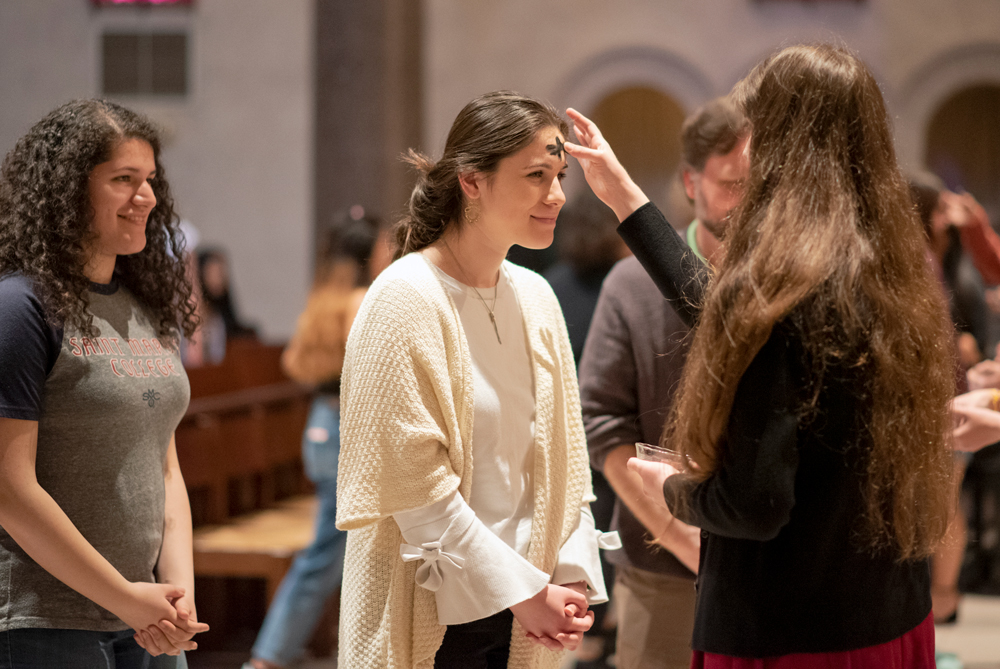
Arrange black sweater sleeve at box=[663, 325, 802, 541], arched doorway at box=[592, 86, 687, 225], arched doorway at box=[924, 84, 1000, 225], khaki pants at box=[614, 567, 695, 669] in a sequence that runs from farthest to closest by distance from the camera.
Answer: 1. arched doorway at box=[592, 86, 687, 225]
2. arched doorway at box=[924, 84, 1000, 225]
3. khaki pants at box=[614, 567, 695, 669]
4. black sweater sleeve at box=[663, 325, 802, 541]

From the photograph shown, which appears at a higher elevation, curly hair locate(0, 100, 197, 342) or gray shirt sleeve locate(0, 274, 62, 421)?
curly hair locate(0, 100, 197, 342)

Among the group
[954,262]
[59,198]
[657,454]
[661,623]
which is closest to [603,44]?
[954,262]

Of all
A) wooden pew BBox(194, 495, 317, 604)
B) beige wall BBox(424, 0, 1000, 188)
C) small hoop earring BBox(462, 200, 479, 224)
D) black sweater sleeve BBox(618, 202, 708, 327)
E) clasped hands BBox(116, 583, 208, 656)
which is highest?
beige wall BBox(424, 0, 1000, 188)

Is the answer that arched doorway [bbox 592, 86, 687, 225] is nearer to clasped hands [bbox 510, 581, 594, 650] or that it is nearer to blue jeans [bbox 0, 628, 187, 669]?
clasped hands [bbox 510, 581, 594, 650]

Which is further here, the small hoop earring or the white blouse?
the small hoop earring

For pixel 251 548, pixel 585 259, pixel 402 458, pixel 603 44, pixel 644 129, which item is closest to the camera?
pixel 402 458

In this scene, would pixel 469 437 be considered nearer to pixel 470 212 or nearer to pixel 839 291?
pixel 470 212

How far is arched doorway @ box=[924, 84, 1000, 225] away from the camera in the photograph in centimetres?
1039

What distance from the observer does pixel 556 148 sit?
5.85ft

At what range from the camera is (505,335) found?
6.01ft

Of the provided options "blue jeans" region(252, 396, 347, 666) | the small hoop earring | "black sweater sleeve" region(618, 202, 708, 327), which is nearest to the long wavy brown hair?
"black sweater sleeve" region(618, 202, 708, 327)

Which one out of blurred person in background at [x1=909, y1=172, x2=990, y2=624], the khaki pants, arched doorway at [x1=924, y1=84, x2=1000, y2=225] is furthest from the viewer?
arched doorway at [x1=924, y1=84, x2=1000, y2=225]

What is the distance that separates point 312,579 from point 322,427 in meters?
0.56

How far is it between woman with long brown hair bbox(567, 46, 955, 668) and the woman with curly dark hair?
95 cm
